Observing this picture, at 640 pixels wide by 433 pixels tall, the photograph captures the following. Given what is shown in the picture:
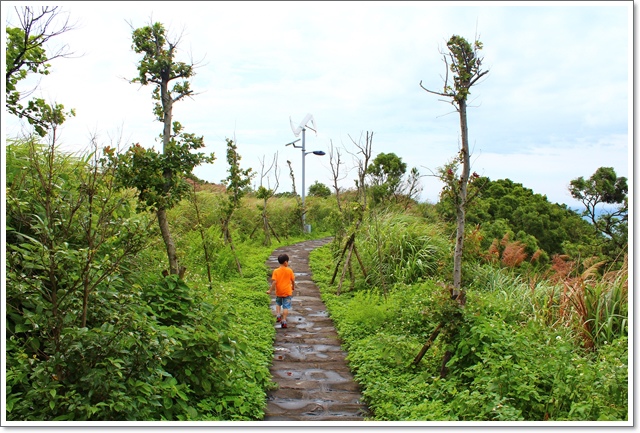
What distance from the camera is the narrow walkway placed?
14.3ft

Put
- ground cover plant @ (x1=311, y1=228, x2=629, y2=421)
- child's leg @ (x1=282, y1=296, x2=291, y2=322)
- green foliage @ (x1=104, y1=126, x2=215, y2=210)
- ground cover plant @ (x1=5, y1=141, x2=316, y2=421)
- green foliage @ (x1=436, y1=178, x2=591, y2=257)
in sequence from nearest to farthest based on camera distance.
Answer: ground cover plant @ (x1=5, y1=141, x2=316, y2=421) < ground cover plant @ (x1=311, y1=228, x2=629, y2=421) < green foliage @ (x1=104, y1=126, x2=215, y2=210) < child's leg @ (x1=282, y1=296, x2=291, y2=322) < green foliage @ (x1=436, y1=178, x2=591, y2=257)

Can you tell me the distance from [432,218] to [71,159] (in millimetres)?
10344

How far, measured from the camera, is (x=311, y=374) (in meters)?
5.25

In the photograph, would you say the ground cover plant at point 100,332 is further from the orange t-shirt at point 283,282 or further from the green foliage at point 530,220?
the green foliage at point 530,220

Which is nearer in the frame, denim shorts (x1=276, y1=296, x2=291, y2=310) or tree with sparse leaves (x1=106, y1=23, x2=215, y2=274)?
tree with sparse leaves (x1=106, y1=23, x2=215, y2=274)

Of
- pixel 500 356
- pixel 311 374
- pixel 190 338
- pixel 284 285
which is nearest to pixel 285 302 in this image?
pixel 284 285

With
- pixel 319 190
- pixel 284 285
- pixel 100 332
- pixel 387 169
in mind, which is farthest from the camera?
pixel 319 190

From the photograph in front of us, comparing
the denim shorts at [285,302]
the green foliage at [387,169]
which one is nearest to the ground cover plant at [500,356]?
the denim shorts at [285,302]

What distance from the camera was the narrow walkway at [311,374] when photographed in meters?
4.36

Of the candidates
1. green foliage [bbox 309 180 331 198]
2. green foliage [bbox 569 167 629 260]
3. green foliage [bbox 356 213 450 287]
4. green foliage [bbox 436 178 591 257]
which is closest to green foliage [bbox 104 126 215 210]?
green foliage [bbox 356 213 450 287]

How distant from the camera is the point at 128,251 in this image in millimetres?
3588

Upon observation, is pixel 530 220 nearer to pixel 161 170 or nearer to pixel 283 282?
pixel 283 282

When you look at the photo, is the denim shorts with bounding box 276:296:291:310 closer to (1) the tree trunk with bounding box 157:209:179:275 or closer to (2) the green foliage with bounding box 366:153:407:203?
(1) the tree trunk with bounding box 157:209:179:275
